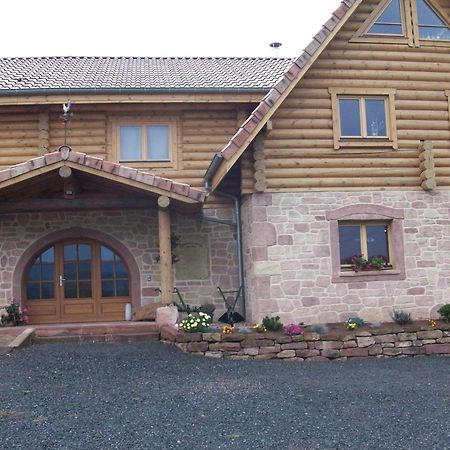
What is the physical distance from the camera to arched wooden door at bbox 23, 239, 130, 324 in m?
12.1

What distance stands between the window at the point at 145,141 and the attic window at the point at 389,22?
4830 millimetres

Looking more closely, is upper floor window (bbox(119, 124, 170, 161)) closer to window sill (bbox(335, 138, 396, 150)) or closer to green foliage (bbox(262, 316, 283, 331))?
window sill (bbox(335, 138, 396, 150))

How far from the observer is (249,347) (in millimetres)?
9234

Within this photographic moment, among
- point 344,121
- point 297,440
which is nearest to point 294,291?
point 344,121

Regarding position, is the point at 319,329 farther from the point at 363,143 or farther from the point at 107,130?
the point at 107,130

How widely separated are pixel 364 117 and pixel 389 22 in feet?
6.99

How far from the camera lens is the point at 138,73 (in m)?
14.4

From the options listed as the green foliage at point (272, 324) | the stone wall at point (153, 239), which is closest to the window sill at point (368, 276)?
the green foliage at point (272, 324)

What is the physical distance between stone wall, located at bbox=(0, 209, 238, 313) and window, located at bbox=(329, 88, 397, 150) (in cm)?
325

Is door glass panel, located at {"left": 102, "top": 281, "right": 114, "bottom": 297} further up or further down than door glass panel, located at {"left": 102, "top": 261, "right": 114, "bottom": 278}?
further down

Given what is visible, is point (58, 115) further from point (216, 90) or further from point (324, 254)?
point (324, 254)

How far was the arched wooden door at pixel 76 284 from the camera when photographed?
1212 centimetres

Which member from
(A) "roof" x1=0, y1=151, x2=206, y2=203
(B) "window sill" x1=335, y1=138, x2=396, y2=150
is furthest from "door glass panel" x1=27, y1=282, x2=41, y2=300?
(B) "window sill" x1=335, y1=138, x2=396, y2=150

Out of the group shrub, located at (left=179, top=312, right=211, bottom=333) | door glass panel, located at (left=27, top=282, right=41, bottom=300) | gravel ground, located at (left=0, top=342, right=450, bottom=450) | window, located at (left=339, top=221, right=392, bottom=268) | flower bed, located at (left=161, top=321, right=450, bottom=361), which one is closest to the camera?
gravel ground, located at (left=0, top=342, right=450, bottom=450)
